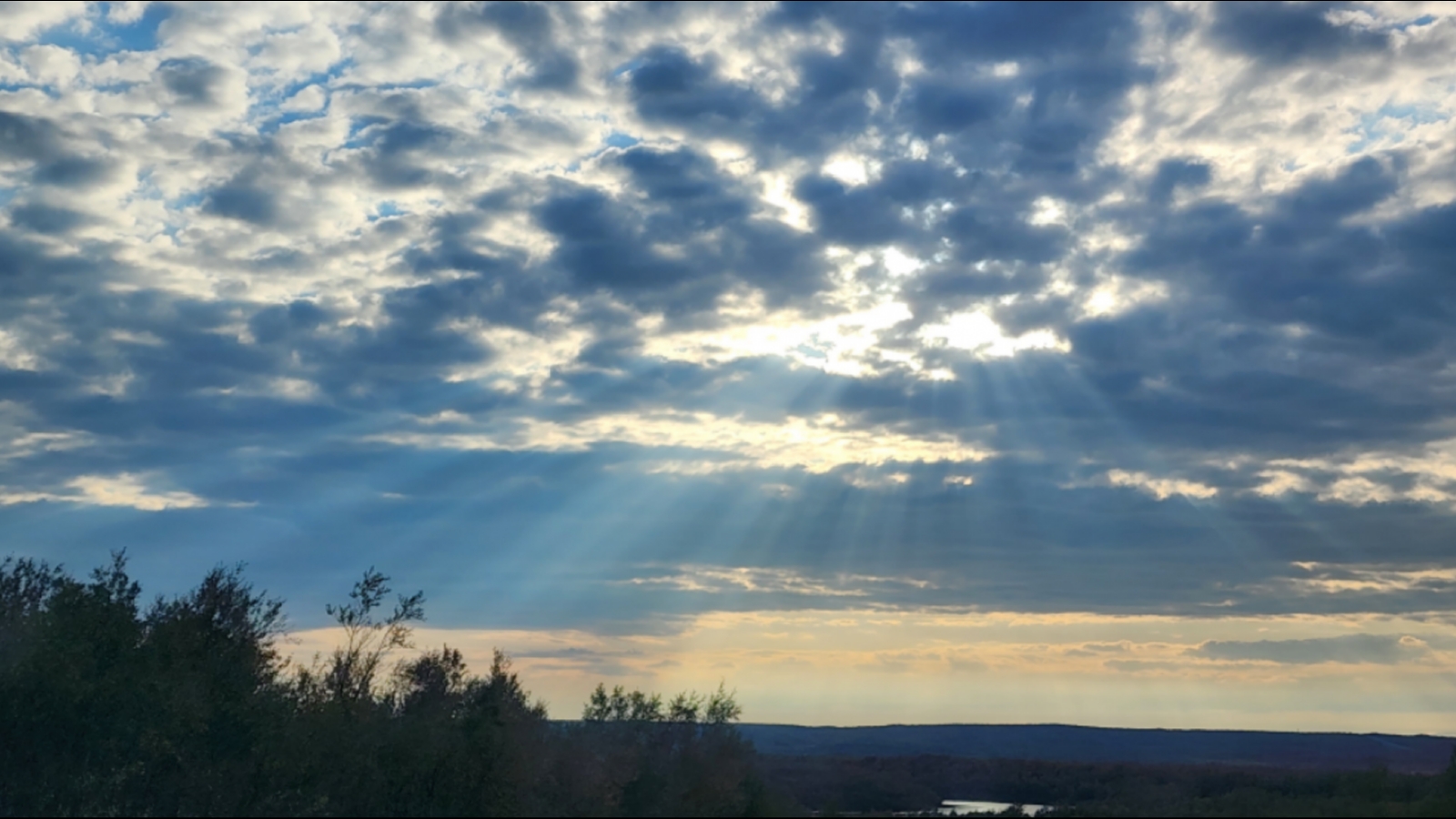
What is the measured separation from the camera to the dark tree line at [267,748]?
1868 inches

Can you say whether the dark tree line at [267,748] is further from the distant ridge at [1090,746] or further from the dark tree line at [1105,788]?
Answer: the distant ridge at [1090,746]

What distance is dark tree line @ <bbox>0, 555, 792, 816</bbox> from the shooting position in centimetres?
4744

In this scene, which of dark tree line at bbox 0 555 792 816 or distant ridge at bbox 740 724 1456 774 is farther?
distant ridge at bbox 740 724 1456 774

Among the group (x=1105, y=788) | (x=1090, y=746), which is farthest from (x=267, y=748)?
(x=1090, y=746)

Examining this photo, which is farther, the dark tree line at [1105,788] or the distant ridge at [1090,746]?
the distant ridge at [1090,746]

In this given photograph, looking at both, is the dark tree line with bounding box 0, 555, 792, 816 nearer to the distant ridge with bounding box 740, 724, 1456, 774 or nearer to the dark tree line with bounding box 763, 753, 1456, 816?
the dark tree line with bounding box 763, 753, 1456, 816

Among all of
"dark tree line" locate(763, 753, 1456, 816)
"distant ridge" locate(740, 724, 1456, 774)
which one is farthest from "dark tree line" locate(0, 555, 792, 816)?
"distant ridge" locate(740, 724, 1456, 774)

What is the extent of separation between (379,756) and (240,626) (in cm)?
2140

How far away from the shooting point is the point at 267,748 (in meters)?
52.3

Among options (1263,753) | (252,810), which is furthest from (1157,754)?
(252,810)

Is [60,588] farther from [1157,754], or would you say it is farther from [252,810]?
[1157,754]

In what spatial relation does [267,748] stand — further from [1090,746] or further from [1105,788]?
[1090,746]

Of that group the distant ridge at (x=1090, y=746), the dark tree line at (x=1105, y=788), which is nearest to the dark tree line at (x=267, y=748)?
the dark tree line at (x=1105, y=788)

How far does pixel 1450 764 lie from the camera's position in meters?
70.3
